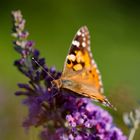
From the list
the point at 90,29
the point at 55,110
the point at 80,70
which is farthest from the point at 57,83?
the point at 90,29

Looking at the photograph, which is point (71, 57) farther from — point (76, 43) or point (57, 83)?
point (57, 83)

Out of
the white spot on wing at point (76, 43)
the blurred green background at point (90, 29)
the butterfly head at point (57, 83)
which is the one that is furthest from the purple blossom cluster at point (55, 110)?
the blurred green background at point (90, 29)

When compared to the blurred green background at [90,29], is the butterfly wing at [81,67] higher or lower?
lower

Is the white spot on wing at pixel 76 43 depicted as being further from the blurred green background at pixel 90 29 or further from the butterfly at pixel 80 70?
the blurred green background at pixel 90 29

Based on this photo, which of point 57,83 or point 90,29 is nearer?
point 57,83

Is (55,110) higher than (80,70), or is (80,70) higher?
(80,70)

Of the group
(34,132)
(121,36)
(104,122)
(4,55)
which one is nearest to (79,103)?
(104,122)

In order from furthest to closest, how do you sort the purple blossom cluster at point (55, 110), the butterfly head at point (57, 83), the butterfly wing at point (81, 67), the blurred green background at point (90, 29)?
the blurred green background at point (90, 29) → the butterfly wing at point (81, 67) → the butterfly head at point (57, 83) → the purple blossom cluster at point (55, 110)
